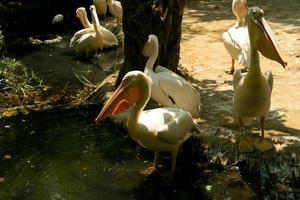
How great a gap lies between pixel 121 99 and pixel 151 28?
1.78 m

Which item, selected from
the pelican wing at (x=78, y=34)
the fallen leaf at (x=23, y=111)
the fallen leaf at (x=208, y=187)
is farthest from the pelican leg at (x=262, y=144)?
the pelican wing at (x=78, y=34)

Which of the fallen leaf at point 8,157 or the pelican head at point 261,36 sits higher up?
the pelican head at point 261,36

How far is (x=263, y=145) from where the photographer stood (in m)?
5.06

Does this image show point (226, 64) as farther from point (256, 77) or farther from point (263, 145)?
point (256, 77)

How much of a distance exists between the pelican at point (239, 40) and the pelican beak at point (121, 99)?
210 cm

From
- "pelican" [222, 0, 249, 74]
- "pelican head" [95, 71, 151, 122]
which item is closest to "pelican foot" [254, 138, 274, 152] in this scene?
"pelican head" [95, 71, 151, 122]

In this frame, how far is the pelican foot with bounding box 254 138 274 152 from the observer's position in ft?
16.5

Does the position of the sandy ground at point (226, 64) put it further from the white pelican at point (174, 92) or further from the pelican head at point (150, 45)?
the pelican head at point (150, 45)

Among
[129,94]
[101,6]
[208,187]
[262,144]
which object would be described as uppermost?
[129,94]

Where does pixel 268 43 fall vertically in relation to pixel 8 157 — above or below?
above

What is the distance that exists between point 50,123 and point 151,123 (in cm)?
205

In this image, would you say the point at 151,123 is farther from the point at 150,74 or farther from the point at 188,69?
the point at 188,69

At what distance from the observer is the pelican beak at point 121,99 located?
16.7 ft

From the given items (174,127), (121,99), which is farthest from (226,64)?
(174,127)
